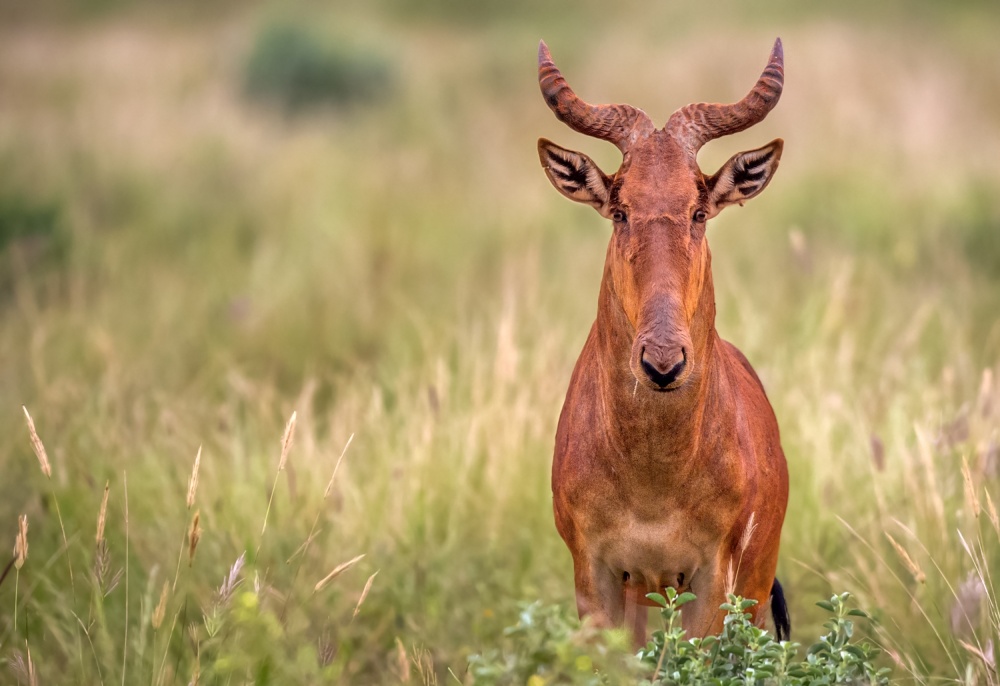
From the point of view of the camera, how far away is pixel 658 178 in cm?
358

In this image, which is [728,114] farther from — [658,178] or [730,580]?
[730,580]

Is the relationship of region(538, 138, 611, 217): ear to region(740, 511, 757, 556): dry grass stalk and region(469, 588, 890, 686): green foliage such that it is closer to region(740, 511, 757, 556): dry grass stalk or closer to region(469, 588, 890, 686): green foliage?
region(740, 511, 757, 556): dry grass stalk

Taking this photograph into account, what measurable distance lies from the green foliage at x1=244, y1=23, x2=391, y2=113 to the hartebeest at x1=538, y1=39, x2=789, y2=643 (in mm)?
14851

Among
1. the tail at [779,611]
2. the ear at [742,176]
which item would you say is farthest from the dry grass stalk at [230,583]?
the tail at [779,611]

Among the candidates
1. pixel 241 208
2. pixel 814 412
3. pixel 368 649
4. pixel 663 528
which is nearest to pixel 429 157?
pixel 241 208

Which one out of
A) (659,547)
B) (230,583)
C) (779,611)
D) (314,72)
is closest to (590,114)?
(659,547)

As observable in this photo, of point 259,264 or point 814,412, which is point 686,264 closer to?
point 814,412

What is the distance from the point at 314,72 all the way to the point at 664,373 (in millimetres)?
16004

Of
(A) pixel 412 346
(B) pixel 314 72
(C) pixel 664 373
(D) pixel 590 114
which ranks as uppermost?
(D) pixel 590 114

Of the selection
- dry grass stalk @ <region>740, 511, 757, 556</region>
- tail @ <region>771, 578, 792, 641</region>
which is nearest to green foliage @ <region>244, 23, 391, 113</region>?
tail @ <region>771, 578, 792, 641</region>

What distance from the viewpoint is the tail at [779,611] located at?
4.22 m

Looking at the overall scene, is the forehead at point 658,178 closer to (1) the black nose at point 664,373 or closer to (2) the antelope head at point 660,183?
(2) the antelope head at point 660,183

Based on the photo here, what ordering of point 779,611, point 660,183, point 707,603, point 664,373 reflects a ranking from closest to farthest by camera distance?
point 664,373 → point 660,183 → point 707,603 → point 779,611

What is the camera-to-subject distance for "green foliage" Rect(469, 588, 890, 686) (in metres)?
3.00
